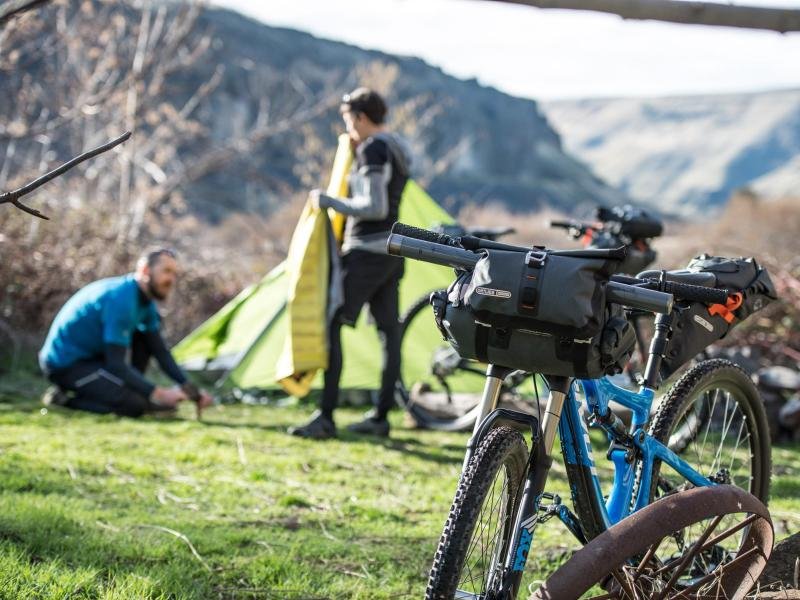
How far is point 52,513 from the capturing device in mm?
3730

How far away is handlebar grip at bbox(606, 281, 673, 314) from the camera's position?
7.45ft

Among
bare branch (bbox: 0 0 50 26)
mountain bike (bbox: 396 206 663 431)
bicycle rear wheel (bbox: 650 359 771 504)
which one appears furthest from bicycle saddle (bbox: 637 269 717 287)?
mountain bike (bbox: 396 206 663 431)

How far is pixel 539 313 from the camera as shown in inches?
88.3

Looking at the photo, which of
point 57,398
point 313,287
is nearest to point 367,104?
point 313,287

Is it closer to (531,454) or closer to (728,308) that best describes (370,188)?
(728,308)

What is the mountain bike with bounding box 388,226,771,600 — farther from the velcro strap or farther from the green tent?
the green tent

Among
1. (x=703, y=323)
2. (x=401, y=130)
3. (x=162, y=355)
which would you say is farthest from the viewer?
(x=401, y=130)

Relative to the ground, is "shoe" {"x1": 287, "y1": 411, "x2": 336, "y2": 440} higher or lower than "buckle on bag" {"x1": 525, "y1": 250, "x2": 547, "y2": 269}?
lower

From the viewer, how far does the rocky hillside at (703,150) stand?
16075 cm

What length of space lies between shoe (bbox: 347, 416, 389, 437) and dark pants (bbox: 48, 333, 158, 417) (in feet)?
4.39

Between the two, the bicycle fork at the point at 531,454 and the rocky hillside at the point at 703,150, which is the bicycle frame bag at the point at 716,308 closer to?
the bicycle fork at the point at 531,454

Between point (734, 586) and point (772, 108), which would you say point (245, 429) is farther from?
point (772, 108)

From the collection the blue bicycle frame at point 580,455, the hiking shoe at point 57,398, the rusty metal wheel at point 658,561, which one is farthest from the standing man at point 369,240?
the rusty metal wheel at point 658,561

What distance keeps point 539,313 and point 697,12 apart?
1.09 metres
